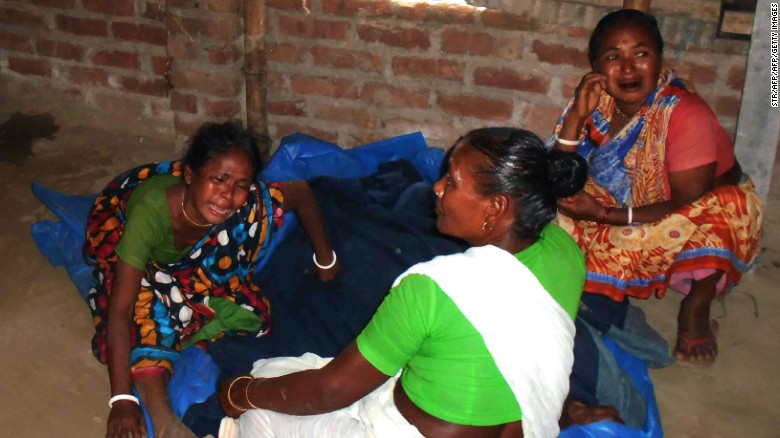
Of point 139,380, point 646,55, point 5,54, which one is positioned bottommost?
point 139,380

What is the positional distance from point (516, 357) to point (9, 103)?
11.6 ft

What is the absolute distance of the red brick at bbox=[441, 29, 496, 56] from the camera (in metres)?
3.18

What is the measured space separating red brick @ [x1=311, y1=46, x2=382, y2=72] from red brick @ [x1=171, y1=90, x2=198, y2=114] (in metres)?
0.60

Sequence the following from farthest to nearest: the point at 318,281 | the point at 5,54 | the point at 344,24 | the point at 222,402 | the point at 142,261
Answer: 1. the point at 5,54
2. the point at 344,24
3. the point at 318,281
4. the point at 142,261
5. the point at 222,402

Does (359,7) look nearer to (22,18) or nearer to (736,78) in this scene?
(736,78)

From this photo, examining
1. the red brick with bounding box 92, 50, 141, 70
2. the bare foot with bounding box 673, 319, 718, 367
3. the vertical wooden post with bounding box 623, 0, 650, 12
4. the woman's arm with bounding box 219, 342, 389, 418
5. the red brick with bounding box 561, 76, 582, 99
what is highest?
the vertical wooden post with bounding box 623, 0, 650, 12

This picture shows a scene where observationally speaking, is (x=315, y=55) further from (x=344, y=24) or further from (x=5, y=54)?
(x=5, y=54)

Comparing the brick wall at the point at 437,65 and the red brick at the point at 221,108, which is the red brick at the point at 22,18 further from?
the brick wall at the point at 437,65

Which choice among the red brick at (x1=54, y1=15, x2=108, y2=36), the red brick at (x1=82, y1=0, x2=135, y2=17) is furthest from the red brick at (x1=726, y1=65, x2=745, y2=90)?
the red brick at (x1=54, y1=15, x2=108, y2=36)

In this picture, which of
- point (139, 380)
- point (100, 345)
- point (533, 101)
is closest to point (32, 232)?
point (100, 345)

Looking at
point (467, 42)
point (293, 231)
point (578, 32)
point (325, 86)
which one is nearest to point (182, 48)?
point (325, 86)

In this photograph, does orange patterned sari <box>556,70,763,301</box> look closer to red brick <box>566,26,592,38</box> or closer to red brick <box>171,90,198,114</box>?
red brick <box>566,26,592,38</box>

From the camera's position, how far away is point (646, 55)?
2543 mm

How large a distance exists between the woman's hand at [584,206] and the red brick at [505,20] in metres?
0.83
